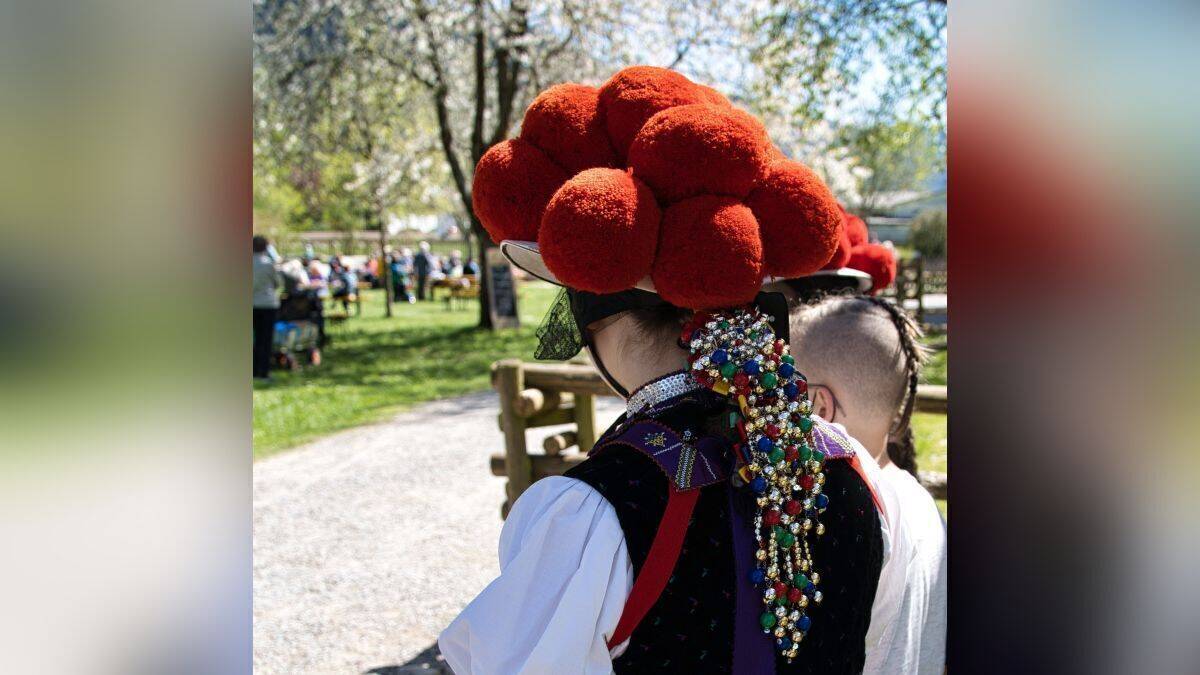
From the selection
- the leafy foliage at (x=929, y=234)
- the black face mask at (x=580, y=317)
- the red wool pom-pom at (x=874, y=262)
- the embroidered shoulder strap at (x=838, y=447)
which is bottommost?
the embroidered shoulder strap at (x=838, y=447)

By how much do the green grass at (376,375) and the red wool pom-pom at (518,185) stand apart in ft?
24.0

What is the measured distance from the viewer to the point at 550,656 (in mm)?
1205

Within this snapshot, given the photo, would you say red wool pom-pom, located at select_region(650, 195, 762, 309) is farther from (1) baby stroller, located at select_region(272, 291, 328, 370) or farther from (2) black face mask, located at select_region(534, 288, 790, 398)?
(1) baby stroller, located at select_region(272, 291, 328, 370)

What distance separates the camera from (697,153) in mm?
1306

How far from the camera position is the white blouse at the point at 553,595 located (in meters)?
1.22

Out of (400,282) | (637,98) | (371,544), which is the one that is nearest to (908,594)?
(637,98)

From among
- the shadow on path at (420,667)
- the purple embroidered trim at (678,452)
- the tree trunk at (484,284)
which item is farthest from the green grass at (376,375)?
the purple embroidered trim at (678,452)

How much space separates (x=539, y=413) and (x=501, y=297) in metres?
12.7

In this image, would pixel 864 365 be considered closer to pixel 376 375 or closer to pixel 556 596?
pixel 556 596

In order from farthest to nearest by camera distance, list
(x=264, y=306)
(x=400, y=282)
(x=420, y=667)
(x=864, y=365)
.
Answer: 1. (x=400, y=282)
2. (x=264, y=306)
3. (x=420, y=667)
4. (x=864, y=365)

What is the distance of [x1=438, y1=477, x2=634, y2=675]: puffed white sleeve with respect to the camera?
122 cm

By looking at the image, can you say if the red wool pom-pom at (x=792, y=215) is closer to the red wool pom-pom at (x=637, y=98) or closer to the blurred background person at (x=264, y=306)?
the red wool pom-pom at (x=637, y=98)

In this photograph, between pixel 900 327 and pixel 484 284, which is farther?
pixel 484 284

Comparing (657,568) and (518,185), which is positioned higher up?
(518,185)
